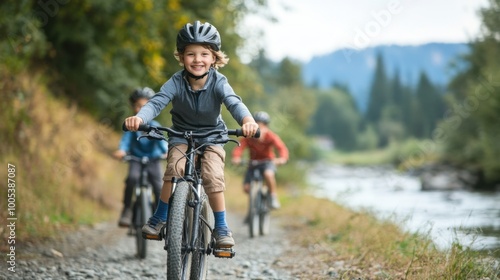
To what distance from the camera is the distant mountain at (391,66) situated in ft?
163

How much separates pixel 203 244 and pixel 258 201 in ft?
17.4

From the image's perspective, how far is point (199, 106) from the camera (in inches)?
177

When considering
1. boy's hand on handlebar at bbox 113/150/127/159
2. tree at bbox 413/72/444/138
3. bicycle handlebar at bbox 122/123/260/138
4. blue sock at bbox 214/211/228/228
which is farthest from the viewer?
tree at bbox 413/72/444/138

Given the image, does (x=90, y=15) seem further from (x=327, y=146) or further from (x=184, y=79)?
(x=327, y=146)

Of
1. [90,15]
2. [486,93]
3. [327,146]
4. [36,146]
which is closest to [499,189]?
[486,93]

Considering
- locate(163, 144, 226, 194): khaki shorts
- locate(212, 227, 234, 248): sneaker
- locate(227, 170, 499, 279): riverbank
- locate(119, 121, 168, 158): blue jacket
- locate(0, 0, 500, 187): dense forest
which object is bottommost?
locate(227, 170, 499, 279): riverbank

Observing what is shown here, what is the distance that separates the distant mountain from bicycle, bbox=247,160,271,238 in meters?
→ 34.0

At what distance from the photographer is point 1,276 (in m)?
5.22

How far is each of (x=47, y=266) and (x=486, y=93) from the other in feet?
86.9

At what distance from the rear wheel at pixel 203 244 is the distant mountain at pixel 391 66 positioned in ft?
128

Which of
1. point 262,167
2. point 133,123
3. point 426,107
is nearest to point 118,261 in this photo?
point 133,123

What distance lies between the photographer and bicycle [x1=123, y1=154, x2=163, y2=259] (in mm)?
7004

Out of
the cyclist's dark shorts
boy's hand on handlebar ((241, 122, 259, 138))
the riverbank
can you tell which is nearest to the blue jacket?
the riverbank

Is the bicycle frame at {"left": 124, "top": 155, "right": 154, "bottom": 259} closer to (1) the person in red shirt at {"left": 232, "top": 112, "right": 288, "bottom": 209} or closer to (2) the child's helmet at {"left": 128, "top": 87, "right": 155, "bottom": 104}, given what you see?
(2) the child's helmet at {"left": 128, "top": 87, "right": 155, "bottom": 104}
